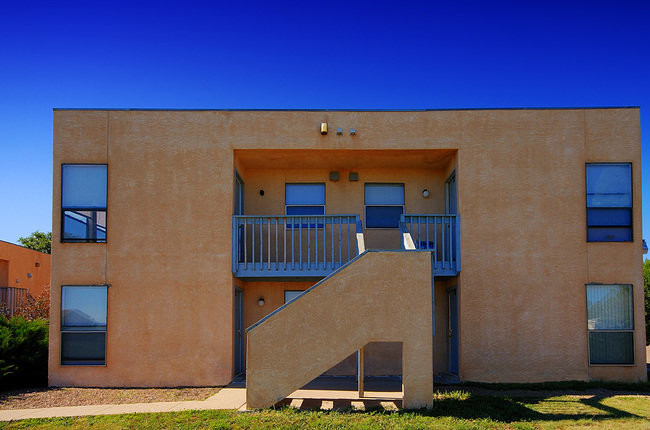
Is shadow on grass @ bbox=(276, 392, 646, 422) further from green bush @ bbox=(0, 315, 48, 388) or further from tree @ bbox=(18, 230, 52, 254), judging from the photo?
tree @ bbox=(18, 230, 52, 254)

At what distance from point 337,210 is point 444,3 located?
5499 mm

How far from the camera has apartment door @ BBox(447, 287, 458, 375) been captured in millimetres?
11852

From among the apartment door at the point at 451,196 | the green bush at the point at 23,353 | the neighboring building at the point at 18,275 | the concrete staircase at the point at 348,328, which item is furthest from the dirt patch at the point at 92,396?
the neighboring building at the point at 18,275

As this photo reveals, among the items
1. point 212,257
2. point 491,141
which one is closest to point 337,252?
point 212,257

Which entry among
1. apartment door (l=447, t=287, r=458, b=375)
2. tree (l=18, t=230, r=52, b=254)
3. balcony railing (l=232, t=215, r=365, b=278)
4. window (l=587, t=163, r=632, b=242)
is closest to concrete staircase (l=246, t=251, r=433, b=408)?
balcony railing (l=232, t=215, r=365, b=278)

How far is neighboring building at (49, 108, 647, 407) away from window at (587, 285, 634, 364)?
0.10ft

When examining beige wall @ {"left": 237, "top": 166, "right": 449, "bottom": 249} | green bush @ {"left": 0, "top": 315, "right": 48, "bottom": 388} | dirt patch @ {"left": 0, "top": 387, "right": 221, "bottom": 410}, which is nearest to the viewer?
dirt patch @ {"left": 0, "top": 387, "right": 221, "bottom": 410}

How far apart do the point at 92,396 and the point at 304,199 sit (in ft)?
20.1

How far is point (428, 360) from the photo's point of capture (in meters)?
8.69

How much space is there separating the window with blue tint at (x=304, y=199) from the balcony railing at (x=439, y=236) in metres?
2.19

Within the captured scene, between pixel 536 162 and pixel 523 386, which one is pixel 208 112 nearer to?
pixel 536 162

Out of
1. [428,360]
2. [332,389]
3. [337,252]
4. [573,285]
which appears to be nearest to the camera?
[428,360]

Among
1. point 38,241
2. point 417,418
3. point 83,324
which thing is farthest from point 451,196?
point 38,241

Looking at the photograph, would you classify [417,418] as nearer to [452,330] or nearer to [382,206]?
[452,330]
